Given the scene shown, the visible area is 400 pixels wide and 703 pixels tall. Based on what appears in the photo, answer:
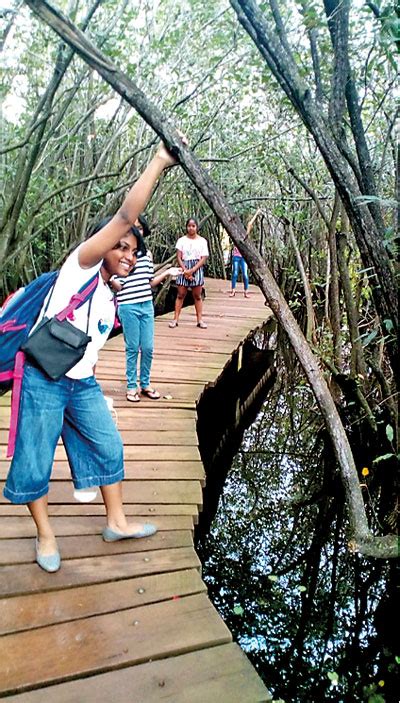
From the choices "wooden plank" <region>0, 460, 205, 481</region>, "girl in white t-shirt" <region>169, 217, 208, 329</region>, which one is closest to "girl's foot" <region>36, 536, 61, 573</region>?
"wooden plank" <region>0, 460, 205, 481</region>

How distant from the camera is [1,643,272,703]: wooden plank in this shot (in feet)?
5.45

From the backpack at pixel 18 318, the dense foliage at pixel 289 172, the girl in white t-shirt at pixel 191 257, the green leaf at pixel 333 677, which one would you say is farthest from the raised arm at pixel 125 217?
the girl in white t-shirt at pixel 191 257

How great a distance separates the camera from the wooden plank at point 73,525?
2434 millimetres

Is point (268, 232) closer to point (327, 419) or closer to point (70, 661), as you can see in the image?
point (327, 419)

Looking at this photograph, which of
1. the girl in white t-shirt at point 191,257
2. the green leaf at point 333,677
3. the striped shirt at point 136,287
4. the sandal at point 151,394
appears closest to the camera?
the green leaf at point 333,677

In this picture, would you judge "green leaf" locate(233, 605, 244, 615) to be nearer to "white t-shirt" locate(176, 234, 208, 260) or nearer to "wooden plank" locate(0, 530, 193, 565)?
"wooden plank" locate(0, 530, 193, 565)

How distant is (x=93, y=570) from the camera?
7.27ft

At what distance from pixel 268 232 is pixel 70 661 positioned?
12103mm

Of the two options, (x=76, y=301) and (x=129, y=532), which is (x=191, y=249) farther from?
(x=76, y=301)

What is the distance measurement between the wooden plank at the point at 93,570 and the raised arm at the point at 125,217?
120cm

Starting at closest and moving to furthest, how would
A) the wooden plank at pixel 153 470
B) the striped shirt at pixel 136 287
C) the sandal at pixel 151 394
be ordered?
the wooden plank at pixel 153 470
the striped shirt at pixel 136 287
the sandal at pixel 151 394

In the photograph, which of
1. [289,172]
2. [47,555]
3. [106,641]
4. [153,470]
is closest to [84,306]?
[47,555]

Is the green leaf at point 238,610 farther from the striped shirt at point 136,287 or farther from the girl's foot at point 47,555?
the striped shirt at point 136,287

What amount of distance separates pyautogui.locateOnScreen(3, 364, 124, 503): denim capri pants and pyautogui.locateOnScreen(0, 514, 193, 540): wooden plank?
0.43 meters
